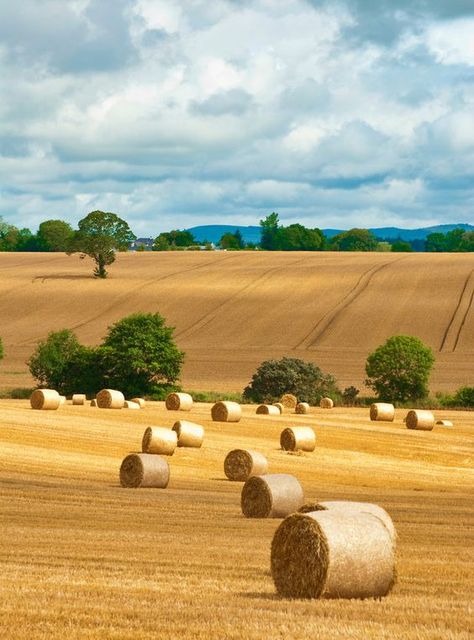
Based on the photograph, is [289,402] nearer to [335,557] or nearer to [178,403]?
[178,403]

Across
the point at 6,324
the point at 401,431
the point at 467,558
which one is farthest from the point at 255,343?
the point at 467,558

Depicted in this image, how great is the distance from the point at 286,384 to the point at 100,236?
203 ft

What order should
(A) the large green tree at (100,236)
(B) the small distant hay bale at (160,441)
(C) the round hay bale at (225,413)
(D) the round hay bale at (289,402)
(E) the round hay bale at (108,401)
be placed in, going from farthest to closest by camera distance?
(A) the large green tree at (100,236) → (D) the round hay bale at (289,402) → (E) the round hay bale at (108,401) → (C) the round hay bale at (225,413) → (B) the small distant hay bale at (160,441)

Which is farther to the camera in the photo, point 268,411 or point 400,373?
point 400,373

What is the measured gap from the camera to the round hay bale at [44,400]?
47250mm

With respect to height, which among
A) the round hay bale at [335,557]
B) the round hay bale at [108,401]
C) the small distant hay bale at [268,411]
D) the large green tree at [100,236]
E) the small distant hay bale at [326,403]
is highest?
the large green tree at [100,236]

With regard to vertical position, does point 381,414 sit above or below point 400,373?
below

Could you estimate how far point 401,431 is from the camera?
158 ft

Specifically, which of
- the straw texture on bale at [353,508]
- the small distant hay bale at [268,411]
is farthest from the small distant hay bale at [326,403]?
the straw texture on bale at [353,508]

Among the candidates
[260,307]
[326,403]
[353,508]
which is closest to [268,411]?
[326,403]

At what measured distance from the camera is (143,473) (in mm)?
26734

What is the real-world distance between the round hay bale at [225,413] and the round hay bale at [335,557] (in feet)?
113

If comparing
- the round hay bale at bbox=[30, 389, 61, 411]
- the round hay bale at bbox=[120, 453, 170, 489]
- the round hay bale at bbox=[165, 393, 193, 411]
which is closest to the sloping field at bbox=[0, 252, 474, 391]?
the round hay bale at bbox=[165, 393, 193, 411]

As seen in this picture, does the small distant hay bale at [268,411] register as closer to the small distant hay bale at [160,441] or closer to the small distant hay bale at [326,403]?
the small distant hay bale at [326,403]
